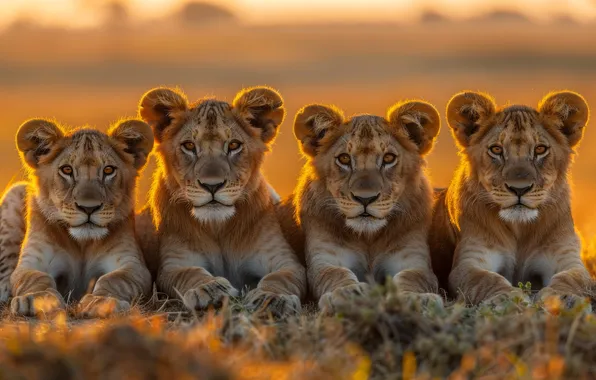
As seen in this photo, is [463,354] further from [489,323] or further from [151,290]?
[151,290]

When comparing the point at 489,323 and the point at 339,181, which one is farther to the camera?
the point at 339,181

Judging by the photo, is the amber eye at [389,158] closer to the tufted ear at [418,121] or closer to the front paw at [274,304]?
the tufted ear at [418,121]

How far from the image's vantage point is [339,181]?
23.9 ft

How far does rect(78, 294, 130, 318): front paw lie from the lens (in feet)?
21.6

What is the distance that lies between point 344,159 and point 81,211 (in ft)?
6.05

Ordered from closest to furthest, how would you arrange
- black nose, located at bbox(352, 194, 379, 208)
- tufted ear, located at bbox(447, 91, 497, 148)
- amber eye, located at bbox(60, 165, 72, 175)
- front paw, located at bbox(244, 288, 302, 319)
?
front paw, located at bbox(244, 288, 302, 319)
black nose, located at bbox(352, 194, 379, 208)
amber eye, located at bbox(60, 165, 72, 175)
tufted ear, located at bbox(447, 91, 497, 148)

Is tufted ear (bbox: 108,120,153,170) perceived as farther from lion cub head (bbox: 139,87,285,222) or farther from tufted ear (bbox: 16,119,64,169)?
tufted ear (bbox: 16,119,64,169)

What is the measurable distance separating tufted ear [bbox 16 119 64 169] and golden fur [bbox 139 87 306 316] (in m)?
0.66

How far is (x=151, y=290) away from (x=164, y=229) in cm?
46

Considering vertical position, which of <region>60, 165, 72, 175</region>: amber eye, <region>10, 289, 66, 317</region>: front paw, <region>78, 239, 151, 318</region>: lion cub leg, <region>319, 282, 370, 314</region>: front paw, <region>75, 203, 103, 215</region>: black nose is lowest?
<region>10, 289, 66, 317</region>: front paw

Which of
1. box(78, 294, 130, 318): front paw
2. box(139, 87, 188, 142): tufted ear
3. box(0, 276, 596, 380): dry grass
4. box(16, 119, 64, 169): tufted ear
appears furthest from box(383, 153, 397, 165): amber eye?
box(16, 119, 64, 169): tufted ear

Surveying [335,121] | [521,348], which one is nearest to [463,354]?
[521,348]

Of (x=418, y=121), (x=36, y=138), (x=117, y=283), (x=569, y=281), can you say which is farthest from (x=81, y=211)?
(x=569, y=281)

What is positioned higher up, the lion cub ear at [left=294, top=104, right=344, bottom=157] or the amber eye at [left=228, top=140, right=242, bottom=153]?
the lion cub ear at [left=294, top=104, right=344, bottom=157]
